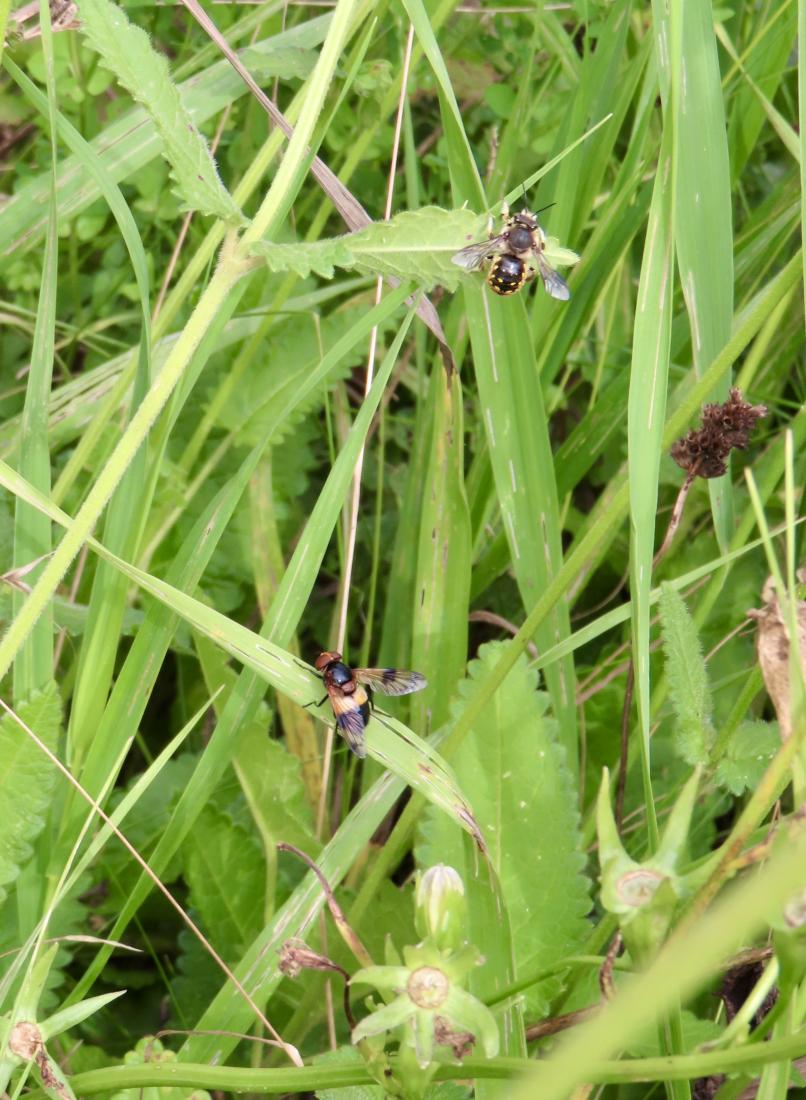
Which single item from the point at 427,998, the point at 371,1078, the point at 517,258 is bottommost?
the point at 371,1078

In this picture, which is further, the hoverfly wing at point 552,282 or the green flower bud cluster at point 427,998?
the hoverfly wing at point 552,282

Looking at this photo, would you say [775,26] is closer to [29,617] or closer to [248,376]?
[248,376]

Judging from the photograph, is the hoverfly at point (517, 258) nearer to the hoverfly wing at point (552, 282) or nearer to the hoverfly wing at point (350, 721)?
the hoverfly wing at point (552, 282)

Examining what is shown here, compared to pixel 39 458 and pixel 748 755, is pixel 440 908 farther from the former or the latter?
pixel 39 458

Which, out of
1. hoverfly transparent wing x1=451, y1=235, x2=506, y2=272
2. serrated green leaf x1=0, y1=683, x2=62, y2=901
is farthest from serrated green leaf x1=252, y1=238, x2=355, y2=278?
serrated green leaf x1=0, y1=683, x2=62, y2=901

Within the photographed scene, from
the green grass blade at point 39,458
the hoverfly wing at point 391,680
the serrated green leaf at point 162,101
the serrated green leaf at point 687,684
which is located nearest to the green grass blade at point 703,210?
the serrated green leaf at point 687,684

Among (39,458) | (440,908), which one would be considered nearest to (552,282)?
(39,458)

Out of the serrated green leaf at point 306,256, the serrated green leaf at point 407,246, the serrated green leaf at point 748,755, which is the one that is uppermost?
the serrated green leaf at point 407,246
